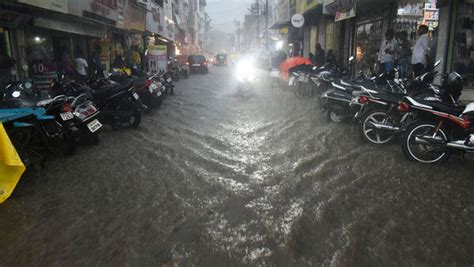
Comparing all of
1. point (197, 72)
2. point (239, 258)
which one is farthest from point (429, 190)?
point (197, 72)

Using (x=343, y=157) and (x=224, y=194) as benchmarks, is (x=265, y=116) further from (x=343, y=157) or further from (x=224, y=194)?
(x=224, y=194)

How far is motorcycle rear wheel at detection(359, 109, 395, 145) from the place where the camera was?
6.98 metres

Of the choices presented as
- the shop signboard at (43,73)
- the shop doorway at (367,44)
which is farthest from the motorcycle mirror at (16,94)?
the shop doorway at (367,44)

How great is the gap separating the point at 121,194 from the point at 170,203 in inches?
28.2

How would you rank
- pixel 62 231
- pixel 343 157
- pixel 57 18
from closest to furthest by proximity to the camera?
pixel 62 231 < pixel 343 157 < pixel 57 18

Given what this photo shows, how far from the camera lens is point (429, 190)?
190 inches

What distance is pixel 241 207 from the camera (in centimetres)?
441

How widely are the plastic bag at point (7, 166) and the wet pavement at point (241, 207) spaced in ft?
0.61

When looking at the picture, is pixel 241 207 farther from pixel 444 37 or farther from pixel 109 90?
pixel 444 37

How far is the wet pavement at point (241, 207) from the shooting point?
3424 millimetres

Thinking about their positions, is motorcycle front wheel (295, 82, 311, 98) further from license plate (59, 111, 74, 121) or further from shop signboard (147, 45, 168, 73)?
shop signboard (147, 45, 168, 73)

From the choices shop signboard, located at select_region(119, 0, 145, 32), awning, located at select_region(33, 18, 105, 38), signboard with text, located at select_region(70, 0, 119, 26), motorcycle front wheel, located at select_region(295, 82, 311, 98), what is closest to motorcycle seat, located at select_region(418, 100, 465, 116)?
motorcycle front wheel, located at select_region(295, 82, 311, 98)

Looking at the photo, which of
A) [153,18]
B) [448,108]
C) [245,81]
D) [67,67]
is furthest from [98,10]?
[448,108]

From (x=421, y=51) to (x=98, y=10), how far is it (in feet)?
41.2
